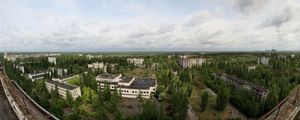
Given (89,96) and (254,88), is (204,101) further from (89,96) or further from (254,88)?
(89,96)

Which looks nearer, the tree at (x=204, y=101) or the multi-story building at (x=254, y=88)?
the tree at (x=204, y=101)

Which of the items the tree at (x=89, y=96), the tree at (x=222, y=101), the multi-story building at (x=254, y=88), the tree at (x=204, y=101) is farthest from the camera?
the multi-story building at (x=254, y=88)

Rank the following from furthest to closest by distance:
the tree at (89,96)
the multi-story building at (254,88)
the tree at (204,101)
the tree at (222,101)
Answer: the multi-story building at (254,88) → the tree at (89,96) → the tree at (222,101) → the tree at (204,101)

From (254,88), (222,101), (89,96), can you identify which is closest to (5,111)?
(89,96)

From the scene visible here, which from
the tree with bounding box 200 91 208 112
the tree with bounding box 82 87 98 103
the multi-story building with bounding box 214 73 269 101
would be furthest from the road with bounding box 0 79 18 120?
the multi-story building with bounding box 214 73 269 101

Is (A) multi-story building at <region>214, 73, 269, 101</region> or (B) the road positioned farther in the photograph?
(A) multi-story building at <region>214, 73, 269, 101</region>

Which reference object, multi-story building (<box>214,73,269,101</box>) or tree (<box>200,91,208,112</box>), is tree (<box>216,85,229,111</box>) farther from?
multi-story building (<box>214,73,269,101</box>)

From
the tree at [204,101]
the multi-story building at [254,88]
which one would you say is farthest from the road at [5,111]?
the multi-story building at [254,88]

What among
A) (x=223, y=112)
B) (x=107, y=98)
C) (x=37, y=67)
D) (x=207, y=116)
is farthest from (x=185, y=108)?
(x=37, y=67)

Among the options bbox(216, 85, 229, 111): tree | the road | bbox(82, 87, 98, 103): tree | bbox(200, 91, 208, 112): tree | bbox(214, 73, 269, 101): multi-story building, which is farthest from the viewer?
bbox(214, 73, 269, 101): multi-story building

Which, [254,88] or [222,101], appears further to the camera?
[254,88]

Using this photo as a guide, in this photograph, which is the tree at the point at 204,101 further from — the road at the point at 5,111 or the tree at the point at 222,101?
the road at the point at 5,111

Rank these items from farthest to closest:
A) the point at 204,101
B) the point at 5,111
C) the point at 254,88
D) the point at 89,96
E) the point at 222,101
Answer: the point at 254,88, the point at 89,96, the point at 222,101, the point at 204,101, the point at 5,111

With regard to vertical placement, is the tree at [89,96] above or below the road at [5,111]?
above
